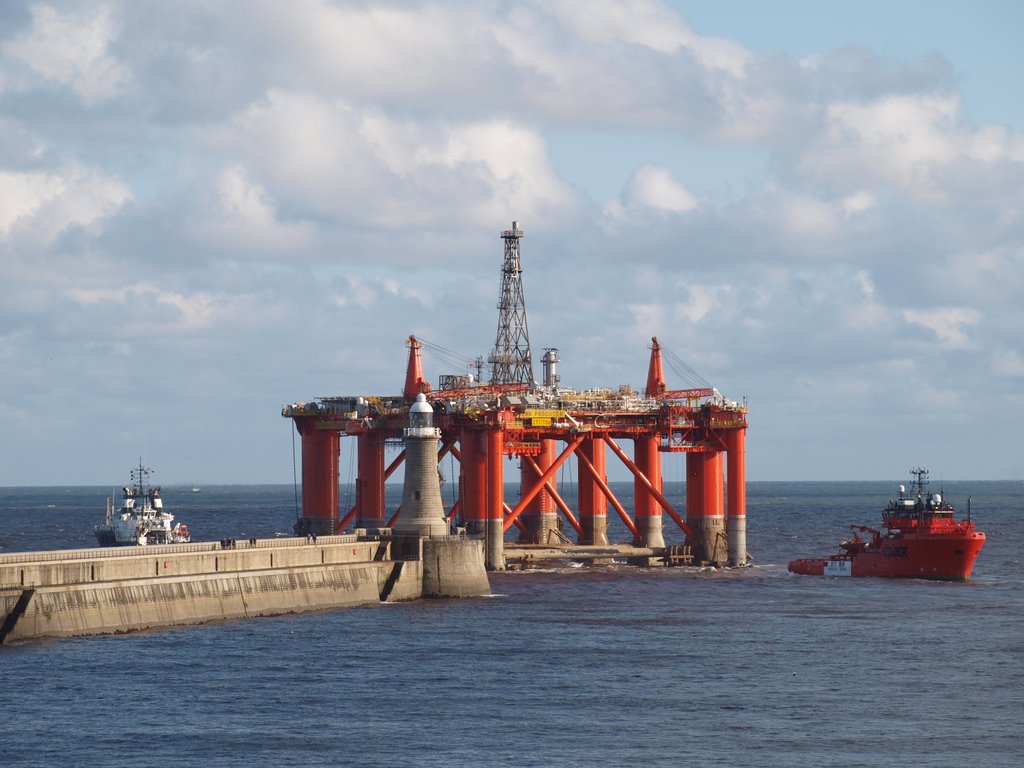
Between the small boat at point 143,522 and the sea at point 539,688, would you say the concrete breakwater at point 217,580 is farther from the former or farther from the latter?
the small boat at point 143,522

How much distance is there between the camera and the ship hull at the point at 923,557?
3971 inches

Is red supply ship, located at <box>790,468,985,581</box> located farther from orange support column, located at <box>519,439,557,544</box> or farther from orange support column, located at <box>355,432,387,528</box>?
orange support column, located at <box>355,432,387,528</box>

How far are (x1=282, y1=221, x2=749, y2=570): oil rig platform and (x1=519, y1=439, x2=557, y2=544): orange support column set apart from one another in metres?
4.65

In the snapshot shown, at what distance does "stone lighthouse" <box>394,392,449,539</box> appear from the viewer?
84.9 m

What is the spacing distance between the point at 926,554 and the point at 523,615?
32.6m

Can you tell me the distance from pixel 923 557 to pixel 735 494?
11885 mm

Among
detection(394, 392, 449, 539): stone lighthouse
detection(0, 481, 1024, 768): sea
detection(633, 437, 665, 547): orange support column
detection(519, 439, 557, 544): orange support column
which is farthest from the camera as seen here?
detection(519, 439, 557, 544): orange support column

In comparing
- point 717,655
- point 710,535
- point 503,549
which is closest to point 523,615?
point 717,655

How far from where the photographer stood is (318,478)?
107 metres

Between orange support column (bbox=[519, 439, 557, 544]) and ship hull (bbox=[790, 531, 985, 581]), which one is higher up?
orange support column (bbox=[519, 439, 557, 544])

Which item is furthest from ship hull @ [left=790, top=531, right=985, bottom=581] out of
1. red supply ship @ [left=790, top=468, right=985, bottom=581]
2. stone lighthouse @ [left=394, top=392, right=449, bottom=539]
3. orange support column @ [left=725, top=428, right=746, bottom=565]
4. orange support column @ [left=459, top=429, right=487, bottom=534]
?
stone lighthouse @ [left=394, top=392, right=449, bottom=539]

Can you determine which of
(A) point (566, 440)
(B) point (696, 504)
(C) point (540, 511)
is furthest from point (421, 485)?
(C) point (540, 511)

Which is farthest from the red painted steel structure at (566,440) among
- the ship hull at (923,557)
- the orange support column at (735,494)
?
the ship hull at (923,557)

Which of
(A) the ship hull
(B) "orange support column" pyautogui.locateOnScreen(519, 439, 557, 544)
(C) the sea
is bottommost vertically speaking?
(C) the sea
